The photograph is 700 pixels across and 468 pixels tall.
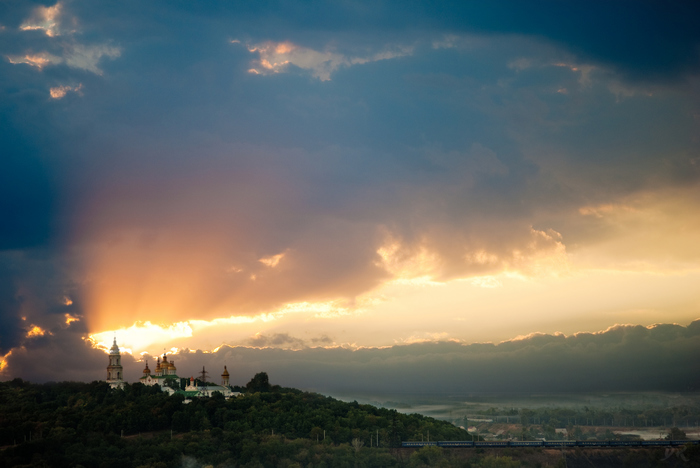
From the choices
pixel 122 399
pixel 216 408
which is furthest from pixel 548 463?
pixel 122 399

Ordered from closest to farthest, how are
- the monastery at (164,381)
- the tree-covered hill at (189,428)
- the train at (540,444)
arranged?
the tree-covered hill at (189,428) < the train at (540,444) < the monastery at (164,381)

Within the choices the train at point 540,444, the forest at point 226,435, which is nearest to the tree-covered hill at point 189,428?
the forest at point 226,435

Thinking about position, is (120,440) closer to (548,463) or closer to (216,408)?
(216,408)

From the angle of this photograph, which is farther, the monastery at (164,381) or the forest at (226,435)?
the monastery at (164,381)

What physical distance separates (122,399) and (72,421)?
20578 mm

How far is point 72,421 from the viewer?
421 feet

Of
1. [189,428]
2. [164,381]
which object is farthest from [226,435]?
[164,381]

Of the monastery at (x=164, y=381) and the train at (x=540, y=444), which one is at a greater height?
the monastery at (x=164, y=381)

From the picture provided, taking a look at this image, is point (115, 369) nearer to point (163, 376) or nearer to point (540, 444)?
point (163, 376)

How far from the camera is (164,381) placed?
167 metres

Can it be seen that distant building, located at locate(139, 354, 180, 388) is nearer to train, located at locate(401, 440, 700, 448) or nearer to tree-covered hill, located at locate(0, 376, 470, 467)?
tree-covered hill, located at locate(0, 376, 470, 467)

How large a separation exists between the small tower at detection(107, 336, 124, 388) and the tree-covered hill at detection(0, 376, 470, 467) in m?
2.66

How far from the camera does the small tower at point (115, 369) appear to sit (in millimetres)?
162625

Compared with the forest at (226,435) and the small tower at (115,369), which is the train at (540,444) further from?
the small tower at (115,369)
